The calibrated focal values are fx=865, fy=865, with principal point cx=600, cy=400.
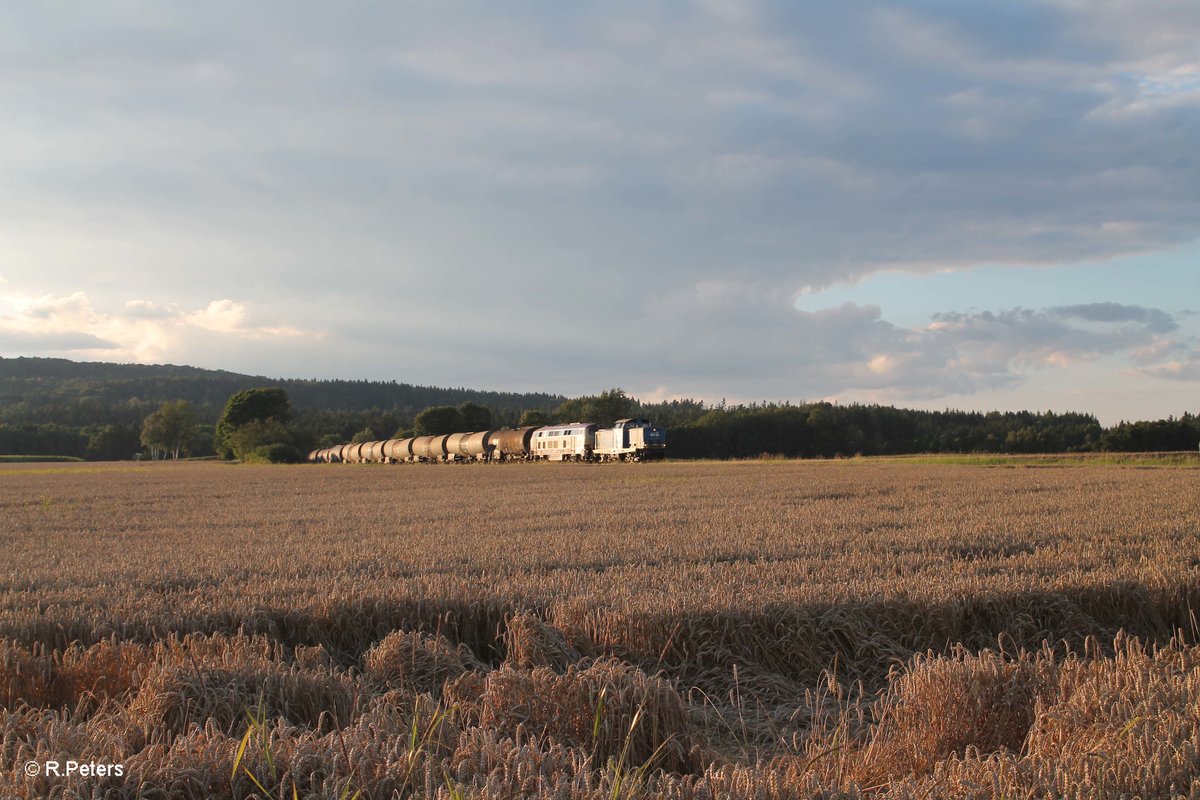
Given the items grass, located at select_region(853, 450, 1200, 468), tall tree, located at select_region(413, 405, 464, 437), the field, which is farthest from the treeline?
the field

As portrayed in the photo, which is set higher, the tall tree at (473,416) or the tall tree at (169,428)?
the tall tree at (473,416)

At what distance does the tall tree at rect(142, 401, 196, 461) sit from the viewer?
13912 centimetres

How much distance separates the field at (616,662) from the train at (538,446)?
49.5 metres

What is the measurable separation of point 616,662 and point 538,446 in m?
70.0

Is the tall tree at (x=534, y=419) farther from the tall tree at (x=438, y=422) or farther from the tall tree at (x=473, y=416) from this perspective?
the tall tree at (x=438, y=422)

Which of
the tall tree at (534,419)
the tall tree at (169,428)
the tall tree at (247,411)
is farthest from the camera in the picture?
the tall tree at (169,428)

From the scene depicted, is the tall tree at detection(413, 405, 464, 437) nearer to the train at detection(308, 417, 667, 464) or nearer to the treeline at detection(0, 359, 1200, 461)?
the treeline at detection(0, 359, 1200, 461)

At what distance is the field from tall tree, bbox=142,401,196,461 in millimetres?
138410

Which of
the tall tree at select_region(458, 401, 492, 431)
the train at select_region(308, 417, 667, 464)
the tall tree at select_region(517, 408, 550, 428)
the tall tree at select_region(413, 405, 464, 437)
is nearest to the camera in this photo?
the train at select_region(308, 417, 667, 464)

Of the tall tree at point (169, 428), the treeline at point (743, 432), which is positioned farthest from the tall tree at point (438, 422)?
the tall tree at point (169, 428)

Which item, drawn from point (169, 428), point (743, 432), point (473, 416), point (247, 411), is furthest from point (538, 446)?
point (169, 428)

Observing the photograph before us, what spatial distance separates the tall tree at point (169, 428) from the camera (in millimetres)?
139125

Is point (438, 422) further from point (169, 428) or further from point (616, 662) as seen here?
point (616, 662)

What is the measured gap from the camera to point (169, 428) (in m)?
140
